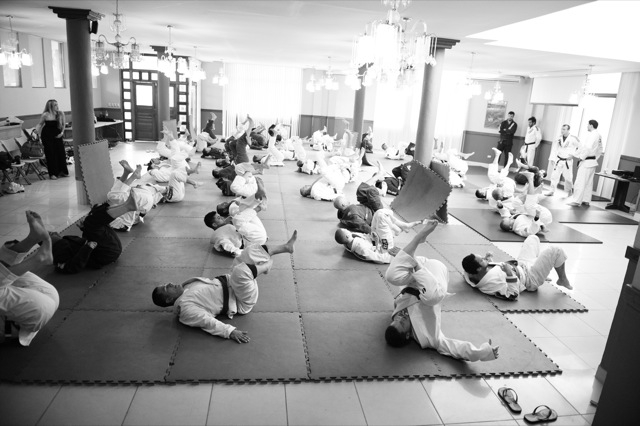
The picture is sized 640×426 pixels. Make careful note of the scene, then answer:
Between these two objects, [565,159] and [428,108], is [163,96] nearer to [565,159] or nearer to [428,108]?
[428,108]

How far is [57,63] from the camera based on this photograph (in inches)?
599

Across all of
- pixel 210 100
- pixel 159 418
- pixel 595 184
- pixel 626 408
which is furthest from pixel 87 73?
pixel 210 100

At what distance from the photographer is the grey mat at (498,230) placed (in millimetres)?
8109

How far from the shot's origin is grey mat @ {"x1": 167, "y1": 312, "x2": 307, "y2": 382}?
3.70 m

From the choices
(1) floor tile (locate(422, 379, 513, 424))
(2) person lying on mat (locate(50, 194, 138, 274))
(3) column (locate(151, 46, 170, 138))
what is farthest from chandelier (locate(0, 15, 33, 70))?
(1) floor tile (locate(422, 379, 513, 424))

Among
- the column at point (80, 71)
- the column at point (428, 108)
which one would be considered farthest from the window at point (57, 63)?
the column at point (428, 108)

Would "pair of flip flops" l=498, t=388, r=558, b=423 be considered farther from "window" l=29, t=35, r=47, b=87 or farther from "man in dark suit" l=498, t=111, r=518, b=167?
"window" l=29, t=35, r=47, b=87

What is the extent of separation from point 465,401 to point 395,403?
0.59m

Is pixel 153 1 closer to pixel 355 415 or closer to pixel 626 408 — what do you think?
pixel 355 415

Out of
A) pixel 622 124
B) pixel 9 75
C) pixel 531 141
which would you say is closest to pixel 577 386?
pixel 622 124

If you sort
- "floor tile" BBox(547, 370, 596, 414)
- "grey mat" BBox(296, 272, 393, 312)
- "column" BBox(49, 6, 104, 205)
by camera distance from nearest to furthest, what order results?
"floor tile" BBox(547, 370, 596, 414), "grey mat" BBox(296, 272, 393, 312), "column" BBox(49, 6, 104, 205)

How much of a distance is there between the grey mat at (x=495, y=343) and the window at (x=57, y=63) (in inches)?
606

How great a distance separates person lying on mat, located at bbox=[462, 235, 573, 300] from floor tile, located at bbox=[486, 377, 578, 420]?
5.25ft

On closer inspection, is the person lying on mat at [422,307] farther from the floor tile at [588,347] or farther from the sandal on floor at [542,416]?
the floor tile at [588,347]
